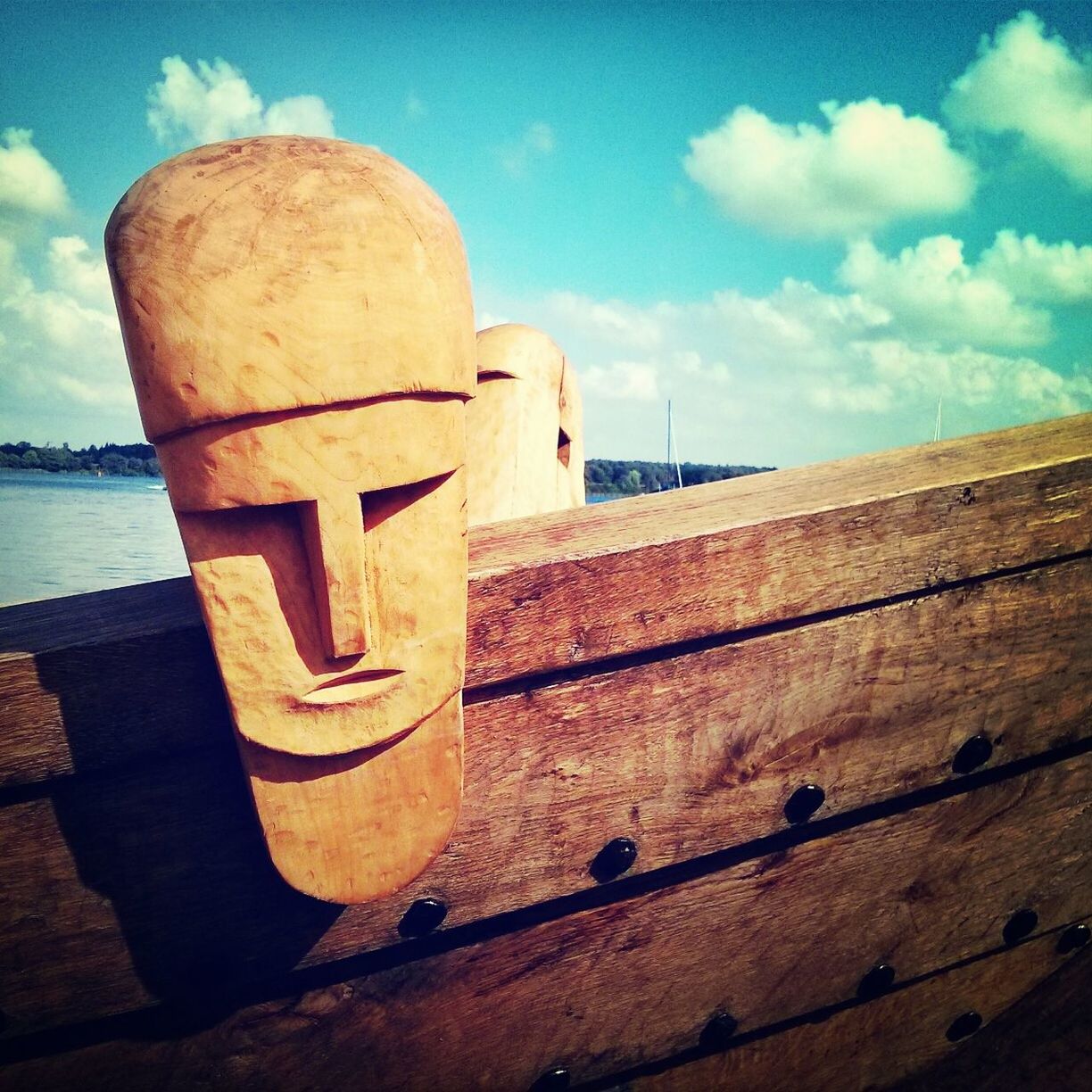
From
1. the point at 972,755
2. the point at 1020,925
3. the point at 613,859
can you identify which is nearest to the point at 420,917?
the point at 613,859

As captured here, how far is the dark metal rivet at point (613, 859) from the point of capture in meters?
1.15

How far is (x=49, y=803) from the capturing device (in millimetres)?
956

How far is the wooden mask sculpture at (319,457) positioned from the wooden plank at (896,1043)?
871 millimetres

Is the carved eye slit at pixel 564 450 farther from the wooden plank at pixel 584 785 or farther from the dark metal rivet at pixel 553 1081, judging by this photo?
the dark metal rivet at pixel 553 1081

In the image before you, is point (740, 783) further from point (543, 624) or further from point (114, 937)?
point (114, 937)

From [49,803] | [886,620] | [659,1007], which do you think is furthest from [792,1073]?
[49,803]

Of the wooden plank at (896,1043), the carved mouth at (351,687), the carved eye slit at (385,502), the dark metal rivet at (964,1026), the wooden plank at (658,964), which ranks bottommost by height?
the dark metal rivet at (964,1026)

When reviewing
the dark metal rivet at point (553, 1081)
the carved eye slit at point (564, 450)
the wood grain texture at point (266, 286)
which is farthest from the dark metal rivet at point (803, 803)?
the carved eye slit at point (564, 450)

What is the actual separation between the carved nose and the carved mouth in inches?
1.4

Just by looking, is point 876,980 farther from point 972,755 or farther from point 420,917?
point 420,917

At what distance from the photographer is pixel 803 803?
49.0 inches

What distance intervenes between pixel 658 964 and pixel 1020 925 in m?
0.86

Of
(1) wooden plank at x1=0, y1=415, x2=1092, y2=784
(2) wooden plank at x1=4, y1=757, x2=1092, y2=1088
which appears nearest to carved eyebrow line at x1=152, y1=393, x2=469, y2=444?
(1) wooden plank at x1=0, y1=415, x2=1092, y2=784

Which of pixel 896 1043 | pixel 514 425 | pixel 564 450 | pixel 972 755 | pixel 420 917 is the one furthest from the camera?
pixel 564 450
